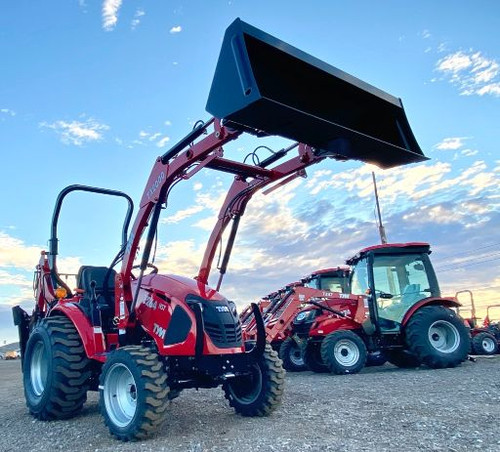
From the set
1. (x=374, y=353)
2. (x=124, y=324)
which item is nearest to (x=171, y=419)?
(x=124, y=324)

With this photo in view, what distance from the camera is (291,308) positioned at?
10.8 m

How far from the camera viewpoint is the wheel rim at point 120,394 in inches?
201

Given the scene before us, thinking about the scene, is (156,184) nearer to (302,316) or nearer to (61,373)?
(61,373)

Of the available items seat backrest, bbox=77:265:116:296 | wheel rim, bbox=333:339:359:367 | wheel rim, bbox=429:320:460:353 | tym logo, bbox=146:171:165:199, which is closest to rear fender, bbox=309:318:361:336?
wheel rim, bbox=333:339:359:367

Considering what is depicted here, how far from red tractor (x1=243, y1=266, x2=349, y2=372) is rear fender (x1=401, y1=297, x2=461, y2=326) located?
1.54m

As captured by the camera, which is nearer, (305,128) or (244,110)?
(244,110)

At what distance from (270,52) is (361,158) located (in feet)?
4.55

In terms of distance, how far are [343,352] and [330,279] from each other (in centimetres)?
352

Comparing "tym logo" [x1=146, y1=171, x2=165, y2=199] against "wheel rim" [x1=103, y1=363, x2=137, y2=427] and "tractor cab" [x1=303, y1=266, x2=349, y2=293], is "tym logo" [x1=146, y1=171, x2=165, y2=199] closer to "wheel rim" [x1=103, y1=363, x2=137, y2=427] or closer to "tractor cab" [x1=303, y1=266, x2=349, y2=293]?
"wheel rim" [x1=103, y1=363, x2=137, y2=427]

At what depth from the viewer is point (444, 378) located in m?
8.16

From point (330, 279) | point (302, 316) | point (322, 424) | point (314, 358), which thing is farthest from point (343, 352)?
point (322, 424)

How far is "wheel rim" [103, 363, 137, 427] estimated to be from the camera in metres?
5.12

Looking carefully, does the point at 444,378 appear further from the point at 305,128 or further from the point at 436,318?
the point at 305,128

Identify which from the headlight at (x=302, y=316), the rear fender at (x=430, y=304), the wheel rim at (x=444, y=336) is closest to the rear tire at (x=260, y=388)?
the rear fender at (x=430, y=304)
